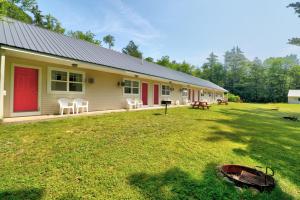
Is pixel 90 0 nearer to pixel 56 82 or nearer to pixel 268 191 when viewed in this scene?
pixel 56 82

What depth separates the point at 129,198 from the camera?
2559mm

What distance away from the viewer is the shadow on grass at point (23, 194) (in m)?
2.40

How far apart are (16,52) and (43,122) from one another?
2.81 meters

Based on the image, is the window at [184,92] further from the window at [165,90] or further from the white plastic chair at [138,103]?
the white plastic chair at [138,103]

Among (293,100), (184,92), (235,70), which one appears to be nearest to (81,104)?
(184,92)

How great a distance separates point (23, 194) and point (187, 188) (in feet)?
8.41

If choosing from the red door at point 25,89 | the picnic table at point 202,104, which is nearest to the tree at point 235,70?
the picnic table at point 202,104

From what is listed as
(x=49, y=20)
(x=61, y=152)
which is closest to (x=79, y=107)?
(x=61, y=152)

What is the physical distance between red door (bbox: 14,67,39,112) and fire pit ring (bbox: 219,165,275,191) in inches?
311

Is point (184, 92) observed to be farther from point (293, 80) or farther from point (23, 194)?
point (293, 80)

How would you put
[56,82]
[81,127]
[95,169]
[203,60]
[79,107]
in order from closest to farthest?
1. [95,169]
2. [81,127]
3. [56,82]
4. [79,107]
5. [203,60]

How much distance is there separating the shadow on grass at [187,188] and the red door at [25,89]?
6.59 metres

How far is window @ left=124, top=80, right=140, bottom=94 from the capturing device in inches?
488

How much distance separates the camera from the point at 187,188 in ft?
9.46
